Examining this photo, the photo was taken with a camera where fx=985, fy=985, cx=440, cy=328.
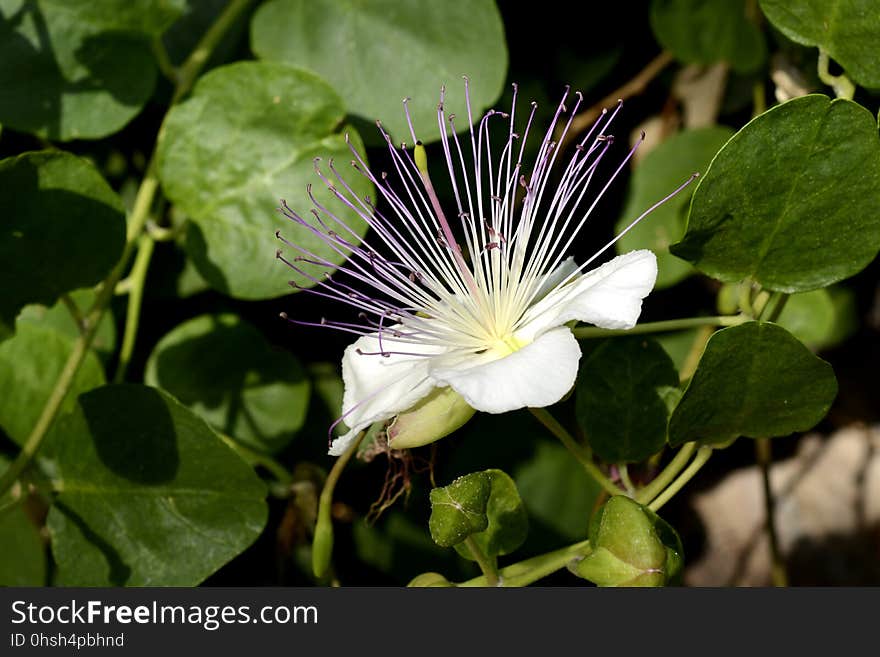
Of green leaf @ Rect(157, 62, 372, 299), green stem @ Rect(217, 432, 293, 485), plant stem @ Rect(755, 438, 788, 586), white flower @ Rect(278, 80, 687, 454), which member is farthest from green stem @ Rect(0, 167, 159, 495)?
plant stem @ Rect(755, 438, 788, 586)

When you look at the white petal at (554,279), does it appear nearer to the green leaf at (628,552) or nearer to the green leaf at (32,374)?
the green leaf at (628,552)

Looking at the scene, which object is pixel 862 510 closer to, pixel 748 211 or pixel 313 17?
pixel 748 211

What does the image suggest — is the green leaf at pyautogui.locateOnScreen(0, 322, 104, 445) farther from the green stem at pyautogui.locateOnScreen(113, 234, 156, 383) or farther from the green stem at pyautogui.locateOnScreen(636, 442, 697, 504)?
the green stem at pyautogui.locateOnScreen(636, 442, 697, 504)

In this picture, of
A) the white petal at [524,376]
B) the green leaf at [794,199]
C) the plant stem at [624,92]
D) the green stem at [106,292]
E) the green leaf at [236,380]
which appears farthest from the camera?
the plant stem at [624,92]

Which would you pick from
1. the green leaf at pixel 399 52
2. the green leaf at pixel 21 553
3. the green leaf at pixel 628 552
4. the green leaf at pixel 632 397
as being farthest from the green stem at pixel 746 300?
the green leaf at pixel 21 553

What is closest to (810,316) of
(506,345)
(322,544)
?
(506,345)
